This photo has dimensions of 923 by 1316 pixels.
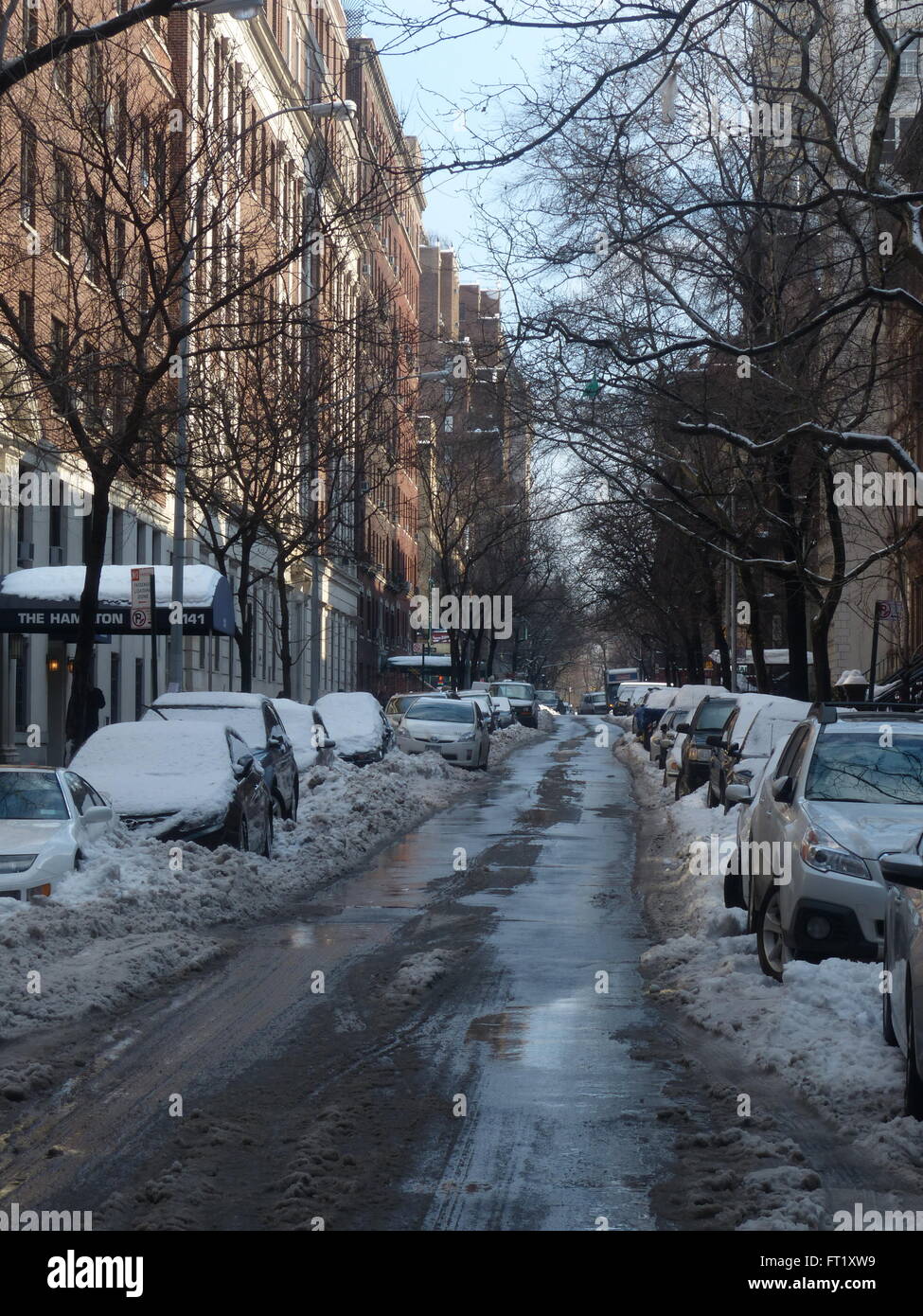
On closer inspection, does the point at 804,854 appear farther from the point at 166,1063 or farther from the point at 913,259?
the point at 913,259

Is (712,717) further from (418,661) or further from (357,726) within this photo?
(418,661)

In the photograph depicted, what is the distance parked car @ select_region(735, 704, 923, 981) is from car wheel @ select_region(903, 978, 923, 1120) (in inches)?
89.3

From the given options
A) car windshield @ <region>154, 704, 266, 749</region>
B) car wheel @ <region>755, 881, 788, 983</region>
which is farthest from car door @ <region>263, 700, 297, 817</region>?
car wheel @ <region>755, 881, 788, 983</region>

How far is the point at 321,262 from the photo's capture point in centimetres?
2308

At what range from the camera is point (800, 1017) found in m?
8.38

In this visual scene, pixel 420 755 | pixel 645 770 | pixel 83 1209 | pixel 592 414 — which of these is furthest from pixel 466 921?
pixel 645 770

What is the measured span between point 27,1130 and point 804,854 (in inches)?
196

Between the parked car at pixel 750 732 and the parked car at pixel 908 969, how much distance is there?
36.1ft

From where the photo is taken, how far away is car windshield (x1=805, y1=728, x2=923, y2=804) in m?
10.7

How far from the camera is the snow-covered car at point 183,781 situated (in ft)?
49.7

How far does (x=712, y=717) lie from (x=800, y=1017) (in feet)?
65.5

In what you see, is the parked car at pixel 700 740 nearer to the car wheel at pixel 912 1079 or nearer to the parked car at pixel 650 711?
the car wheel at pixel 912 1079

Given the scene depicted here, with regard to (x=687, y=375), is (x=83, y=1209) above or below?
below

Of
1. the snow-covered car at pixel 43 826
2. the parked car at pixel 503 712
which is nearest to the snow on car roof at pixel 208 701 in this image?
the snow-covered car at pixel 43 826
